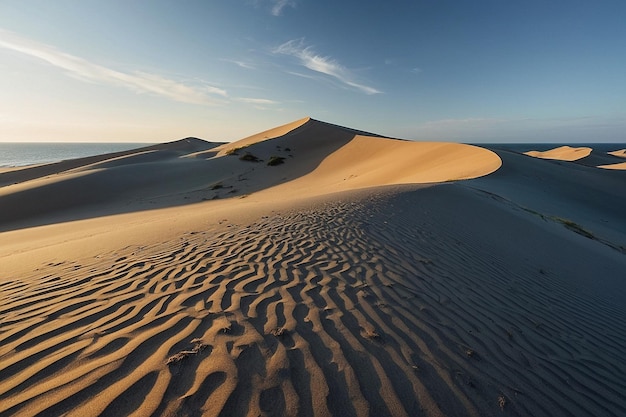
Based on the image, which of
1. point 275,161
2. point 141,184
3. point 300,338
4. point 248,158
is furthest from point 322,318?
point 248,158

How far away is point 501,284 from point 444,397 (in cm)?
309

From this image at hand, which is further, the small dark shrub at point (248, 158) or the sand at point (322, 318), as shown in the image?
the small dark shrub at point (248, 158)

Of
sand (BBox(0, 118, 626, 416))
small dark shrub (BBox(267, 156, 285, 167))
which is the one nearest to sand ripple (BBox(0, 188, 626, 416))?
sand (BBox(0, 118, 626, 416))

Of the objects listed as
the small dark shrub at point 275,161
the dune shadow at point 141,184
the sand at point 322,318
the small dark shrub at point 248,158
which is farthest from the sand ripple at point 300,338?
the small dark shrub at point 248,158

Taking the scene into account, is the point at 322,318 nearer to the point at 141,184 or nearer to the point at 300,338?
the point at 300,338

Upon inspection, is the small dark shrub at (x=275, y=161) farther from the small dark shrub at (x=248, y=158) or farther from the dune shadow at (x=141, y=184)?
the small dark shrub at (x=248, y=158)

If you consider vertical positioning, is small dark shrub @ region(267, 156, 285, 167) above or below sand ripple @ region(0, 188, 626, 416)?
below

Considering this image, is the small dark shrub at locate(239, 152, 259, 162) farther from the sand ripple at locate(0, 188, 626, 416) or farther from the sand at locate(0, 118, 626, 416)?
the sand ripple at locate(0, 188, 626, 416)

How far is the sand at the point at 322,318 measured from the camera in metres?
2.41

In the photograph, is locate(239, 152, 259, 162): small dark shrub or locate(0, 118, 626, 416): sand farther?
locate(239, 152, 259, 162): small dark shrub

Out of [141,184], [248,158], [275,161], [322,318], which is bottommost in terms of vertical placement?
[141,184]

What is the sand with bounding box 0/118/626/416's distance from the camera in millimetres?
2410

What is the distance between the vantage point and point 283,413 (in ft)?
7.33

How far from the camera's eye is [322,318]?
133 inches
